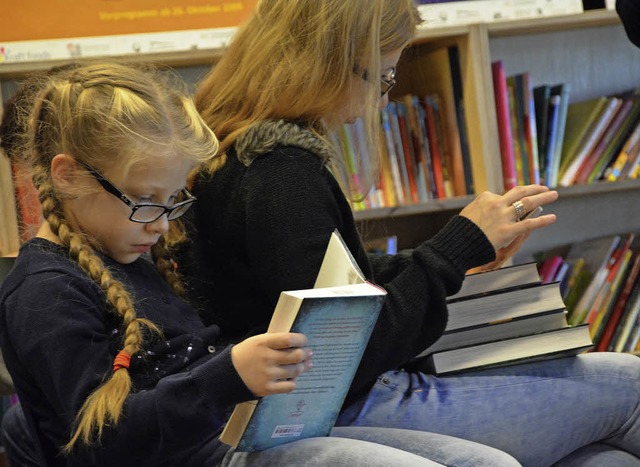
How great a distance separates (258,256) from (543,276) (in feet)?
4.52

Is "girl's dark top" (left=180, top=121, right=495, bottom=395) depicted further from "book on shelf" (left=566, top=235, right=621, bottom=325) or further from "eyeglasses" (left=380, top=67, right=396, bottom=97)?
"book on shelf" (left=566, top=235, right=621, bottom=325)

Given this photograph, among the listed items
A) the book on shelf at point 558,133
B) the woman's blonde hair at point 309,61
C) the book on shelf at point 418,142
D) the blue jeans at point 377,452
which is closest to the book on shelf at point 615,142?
the book on shelf at point 558,133

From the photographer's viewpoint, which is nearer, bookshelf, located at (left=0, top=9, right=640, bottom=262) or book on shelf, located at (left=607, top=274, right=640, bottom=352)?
bookshelf, located at (left=0, top=9, right=640, bottom=262)

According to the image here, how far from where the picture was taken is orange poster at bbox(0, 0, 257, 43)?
217 cm

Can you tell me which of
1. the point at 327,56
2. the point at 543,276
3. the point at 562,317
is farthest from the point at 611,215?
the point at 327,56

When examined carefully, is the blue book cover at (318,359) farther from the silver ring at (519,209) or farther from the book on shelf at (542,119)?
the book on shelf at (542,119)

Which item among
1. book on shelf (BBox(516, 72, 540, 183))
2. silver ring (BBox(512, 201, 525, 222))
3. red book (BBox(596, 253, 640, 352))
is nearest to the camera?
silver ring (BBox(512, 201, 525, 222))

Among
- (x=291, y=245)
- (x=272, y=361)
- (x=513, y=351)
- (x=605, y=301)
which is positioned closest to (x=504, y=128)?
(x=605, y=301)

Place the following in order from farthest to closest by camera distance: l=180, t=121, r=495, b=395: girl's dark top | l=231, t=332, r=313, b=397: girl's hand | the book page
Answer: l=180, t=121, r=495, b=395: girl's dark top
the book page
l=231, t=332, r=313, b=397: girl's hand

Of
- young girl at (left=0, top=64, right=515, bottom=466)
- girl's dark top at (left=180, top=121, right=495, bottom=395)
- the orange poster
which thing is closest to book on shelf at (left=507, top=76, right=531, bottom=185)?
the orange poster

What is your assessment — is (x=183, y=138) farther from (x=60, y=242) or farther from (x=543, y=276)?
(x=543, y=276)

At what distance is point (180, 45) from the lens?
223 cm

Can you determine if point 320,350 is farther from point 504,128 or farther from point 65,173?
point 504,128

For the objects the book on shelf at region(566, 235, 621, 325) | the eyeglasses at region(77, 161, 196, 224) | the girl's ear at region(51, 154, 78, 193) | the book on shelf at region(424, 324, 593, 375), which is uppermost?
the girl's ear at region(51, 154, 78, 193)
